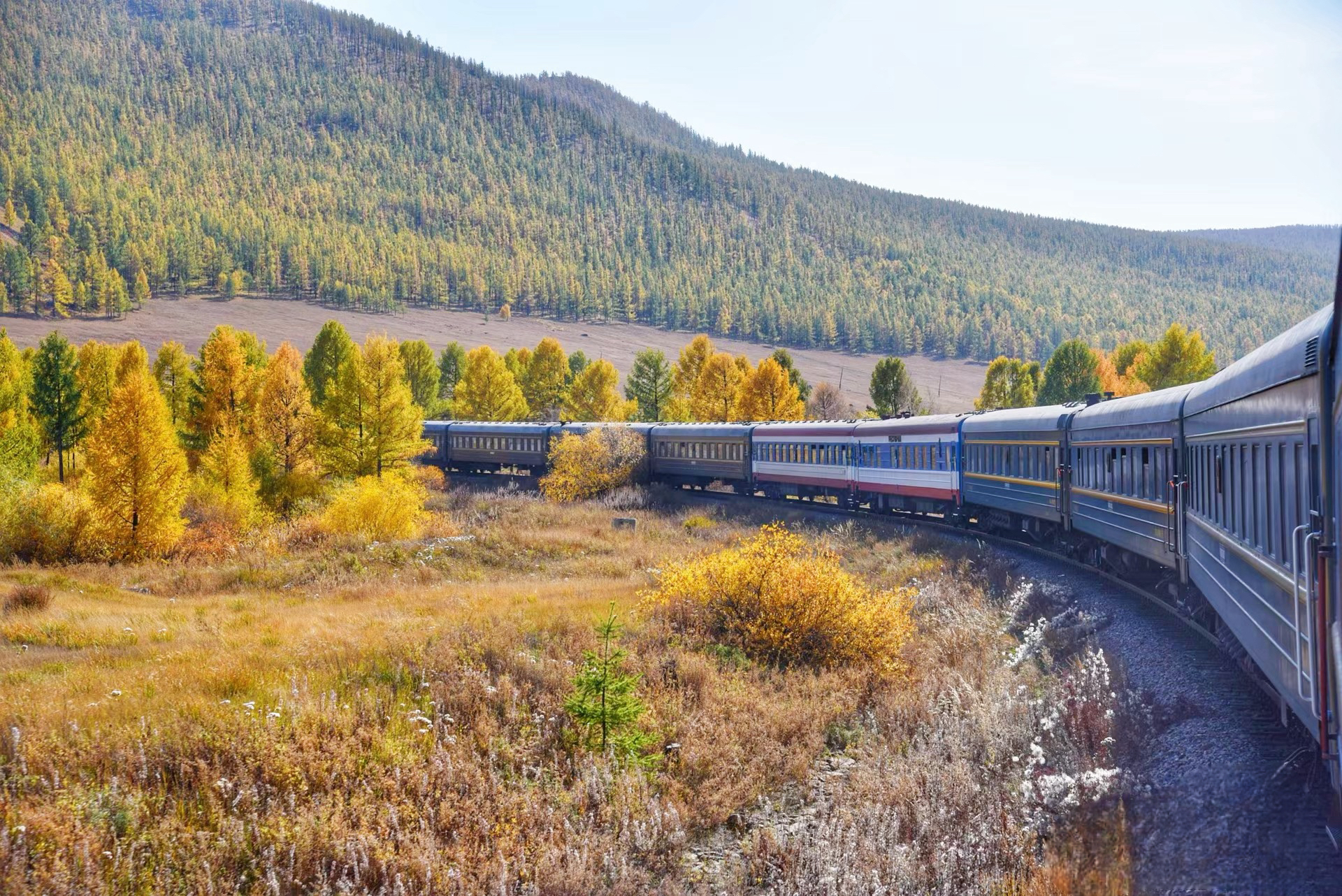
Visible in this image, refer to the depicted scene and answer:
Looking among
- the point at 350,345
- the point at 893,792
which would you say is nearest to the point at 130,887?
the point at 893,792

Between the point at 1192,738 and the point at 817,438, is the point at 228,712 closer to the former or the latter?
the point at 1192,738

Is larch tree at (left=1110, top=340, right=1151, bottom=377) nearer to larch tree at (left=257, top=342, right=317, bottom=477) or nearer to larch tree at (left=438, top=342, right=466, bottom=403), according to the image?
larch tree at (left=438, top=342, right=466, bottom=403)

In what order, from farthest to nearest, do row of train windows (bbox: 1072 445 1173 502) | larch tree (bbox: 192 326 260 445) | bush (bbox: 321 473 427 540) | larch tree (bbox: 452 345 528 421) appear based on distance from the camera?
1. larch tree (bbox: 452 345 528 421)
2. larch tree (bbox: 192 326 260 445)
3. bush (bbox: 321 473 427 540)
4. row of train windows (bbox: 1072 445 1173 502)

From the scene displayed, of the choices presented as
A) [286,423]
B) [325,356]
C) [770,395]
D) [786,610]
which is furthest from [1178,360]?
[786,610]

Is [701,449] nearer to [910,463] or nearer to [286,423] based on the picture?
[910,463]

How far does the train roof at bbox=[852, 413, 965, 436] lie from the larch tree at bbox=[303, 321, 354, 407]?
43.1m

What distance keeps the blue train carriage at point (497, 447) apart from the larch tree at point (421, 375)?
2804 centimetres

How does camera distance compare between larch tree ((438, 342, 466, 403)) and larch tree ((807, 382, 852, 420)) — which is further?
larch tree ((438, 342, 466, 403))

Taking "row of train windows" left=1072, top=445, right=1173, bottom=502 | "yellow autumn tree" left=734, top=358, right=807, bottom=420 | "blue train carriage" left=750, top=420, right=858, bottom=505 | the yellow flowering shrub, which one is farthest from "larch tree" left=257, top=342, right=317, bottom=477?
"row of train windows" left=1072, top=445, right=1173, bottom=502

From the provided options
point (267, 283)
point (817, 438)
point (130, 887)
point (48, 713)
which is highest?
point (267, 283)

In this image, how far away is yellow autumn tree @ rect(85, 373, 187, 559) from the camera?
33781 mm

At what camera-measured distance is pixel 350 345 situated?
65375mm

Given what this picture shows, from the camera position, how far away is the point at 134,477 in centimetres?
3394

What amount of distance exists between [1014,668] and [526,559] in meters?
18.6
